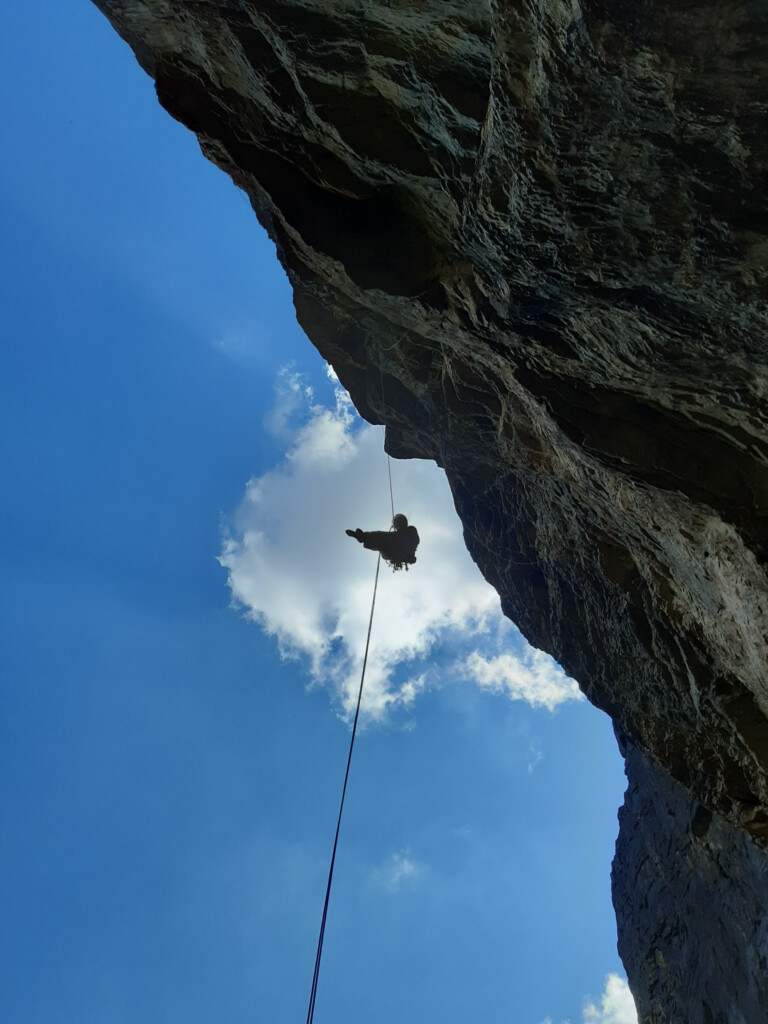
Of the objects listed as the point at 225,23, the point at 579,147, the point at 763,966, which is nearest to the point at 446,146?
the point at 579,147

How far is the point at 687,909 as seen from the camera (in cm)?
1048

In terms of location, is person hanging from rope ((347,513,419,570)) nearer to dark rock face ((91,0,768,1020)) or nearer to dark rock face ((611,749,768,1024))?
dark rock face ((91,0,768,1020))

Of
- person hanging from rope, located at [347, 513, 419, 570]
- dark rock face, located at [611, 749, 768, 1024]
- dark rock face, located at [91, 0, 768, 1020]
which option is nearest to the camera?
dark rock face, located at [91, 0, 768, 1020]

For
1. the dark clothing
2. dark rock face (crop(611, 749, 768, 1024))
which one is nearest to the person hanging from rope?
the dark clothing

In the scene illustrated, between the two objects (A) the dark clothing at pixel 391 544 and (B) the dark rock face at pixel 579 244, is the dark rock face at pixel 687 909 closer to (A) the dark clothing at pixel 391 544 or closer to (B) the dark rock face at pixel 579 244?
(B) the dark rock face at pixel 579 244

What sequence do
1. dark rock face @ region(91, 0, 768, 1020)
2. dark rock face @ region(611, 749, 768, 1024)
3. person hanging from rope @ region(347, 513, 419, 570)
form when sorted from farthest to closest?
1. person hanging from rope @ region(347, 513, 419, 570)
2. dark rock face @ region(611, 749, 768, 1024)
3. dark rock face @ region(91, 0, 768, 1020)

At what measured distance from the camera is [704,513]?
547 centimetres

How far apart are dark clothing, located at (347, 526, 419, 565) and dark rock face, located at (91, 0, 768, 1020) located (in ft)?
9.57

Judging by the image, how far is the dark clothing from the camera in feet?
36.2

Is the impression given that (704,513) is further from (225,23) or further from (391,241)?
(225,23)

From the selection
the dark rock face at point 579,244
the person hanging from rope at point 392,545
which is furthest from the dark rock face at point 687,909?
the person hanging from rope at point 392,545

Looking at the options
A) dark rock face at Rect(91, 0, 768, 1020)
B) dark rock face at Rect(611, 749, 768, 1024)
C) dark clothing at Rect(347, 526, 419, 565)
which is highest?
dark clothing at Rect(347, 526, 419, 565)

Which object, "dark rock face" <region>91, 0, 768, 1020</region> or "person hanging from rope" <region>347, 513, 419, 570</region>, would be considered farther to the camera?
"person hanging from rope" <region>347, 513, 419, 570</region>

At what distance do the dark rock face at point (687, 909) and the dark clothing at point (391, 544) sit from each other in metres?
6.22
